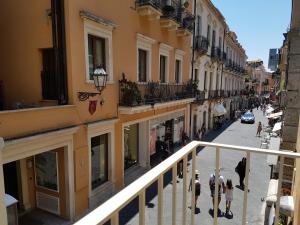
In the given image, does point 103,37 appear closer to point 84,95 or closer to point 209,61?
point 84,95

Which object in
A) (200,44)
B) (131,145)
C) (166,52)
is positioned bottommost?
(131,145)

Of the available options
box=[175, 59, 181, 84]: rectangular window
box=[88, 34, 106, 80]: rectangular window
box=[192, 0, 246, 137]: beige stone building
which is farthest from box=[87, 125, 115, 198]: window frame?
box=[192, 0, 246, 137]: beige stone building

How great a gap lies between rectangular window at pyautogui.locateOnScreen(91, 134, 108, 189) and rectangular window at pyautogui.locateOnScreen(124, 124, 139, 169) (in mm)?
1933

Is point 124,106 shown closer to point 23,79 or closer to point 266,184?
point 23,79

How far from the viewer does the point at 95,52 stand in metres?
8.79

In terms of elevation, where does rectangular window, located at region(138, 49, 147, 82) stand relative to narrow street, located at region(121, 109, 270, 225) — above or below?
above

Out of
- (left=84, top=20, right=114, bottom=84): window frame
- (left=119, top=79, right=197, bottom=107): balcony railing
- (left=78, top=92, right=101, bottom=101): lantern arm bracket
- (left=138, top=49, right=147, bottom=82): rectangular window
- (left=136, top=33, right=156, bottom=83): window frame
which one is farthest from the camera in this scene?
(left=138, top=49, right=147, bottom=82): rectangular window

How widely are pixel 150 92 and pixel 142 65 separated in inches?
56.4

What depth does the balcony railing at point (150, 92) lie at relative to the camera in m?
9.81

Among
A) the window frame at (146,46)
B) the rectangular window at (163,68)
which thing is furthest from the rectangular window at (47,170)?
the rectangular window at (163,68)

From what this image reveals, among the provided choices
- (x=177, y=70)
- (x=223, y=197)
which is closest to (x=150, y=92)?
(x=177, y=70)

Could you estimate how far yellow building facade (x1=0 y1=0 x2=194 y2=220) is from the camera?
7223 millimetres

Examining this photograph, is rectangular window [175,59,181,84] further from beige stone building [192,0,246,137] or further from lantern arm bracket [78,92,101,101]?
lantern arm bracket [78,92,101,101]

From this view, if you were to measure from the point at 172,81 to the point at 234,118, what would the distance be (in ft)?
74.1
